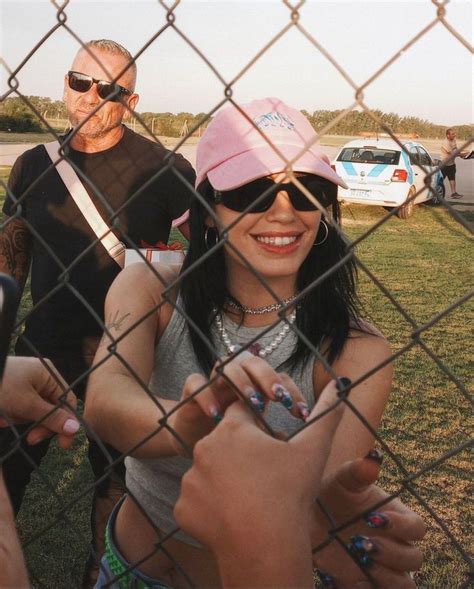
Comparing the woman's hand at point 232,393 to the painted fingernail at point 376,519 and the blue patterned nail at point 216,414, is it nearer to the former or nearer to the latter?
the blue patterned nail at point 216,414

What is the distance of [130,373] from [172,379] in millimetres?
206

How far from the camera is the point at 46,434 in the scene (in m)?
1.54

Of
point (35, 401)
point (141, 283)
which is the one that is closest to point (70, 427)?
point (35, 401)

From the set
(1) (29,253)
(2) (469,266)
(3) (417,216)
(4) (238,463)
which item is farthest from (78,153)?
(3) (417,216)

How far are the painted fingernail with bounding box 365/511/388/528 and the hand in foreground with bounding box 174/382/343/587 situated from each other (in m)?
0.20

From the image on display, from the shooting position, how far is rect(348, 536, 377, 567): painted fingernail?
3.75 feet

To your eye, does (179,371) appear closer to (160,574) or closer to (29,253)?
(160,574)

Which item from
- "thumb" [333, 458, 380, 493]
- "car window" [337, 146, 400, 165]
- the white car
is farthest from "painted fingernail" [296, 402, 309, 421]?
"car window" [337, 146, 400, 165]

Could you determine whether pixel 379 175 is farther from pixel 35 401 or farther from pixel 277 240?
pixel 35 401

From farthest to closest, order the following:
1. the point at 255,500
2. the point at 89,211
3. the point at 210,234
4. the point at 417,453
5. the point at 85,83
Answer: the point at 417,453, the point at 85,83, the point at 89,211, the point at 210,234, the point at 255,500

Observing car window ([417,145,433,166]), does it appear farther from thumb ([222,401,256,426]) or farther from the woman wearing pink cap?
thumb ([222,401,256,426])

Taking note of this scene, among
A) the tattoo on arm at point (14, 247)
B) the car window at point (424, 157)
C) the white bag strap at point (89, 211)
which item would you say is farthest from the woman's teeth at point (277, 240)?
the car window at point (424, 157)

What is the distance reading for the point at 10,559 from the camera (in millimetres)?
1168

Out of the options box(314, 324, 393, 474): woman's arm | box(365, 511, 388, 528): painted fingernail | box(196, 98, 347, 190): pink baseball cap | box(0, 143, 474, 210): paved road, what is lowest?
box(0, 143, 474, 210): paved road
